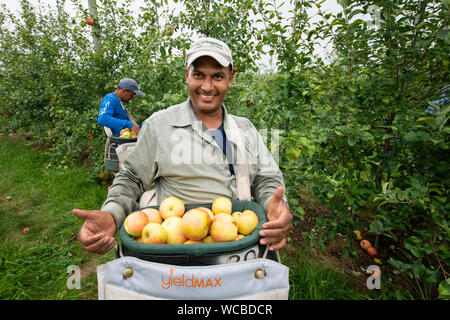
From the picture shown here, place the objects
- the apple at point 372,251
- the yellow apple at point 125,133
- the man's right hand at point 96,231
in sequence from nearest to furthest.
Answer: the man's right hand at point 96,231 → the apple at point 372,251 → the yellow apple at point 125,133

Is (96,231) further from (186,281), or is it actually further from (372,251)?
(372,251)

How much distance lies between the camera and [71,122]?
506 centimetres

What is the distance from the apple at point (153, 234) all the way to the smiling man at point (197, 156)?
1.17 feet

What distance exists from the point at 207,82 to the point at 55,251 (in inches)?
110

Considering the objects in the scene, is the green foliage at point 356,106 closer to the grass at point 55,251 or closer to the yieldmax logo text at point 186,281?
the grass at point 55,251

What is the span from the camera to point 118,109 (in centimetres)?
382

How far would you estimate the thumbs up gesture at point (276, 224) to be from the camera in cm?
120

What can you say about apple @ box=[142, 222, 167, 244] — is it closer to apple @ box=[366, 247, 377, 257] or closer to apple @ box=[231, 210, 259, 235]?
apple @ box=[231, 210, 259, 235]

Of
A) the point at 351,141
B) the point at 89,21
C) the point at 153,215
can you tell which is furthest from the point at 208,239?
the point at 89,21

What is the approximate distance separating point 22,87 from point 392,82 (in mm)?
7812

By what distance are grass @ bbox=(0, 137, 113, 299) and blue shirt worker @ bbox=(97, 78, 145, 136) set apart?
1.28 m

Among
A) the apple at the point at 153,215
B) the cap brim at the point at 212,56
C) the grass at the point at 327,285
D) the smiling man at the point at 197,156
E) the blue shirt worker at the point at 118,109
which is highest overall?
the blue shirt worker at the point at 118,109

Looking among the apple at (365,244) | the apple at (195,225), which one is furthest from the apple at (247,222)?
the apple at (365,244)
